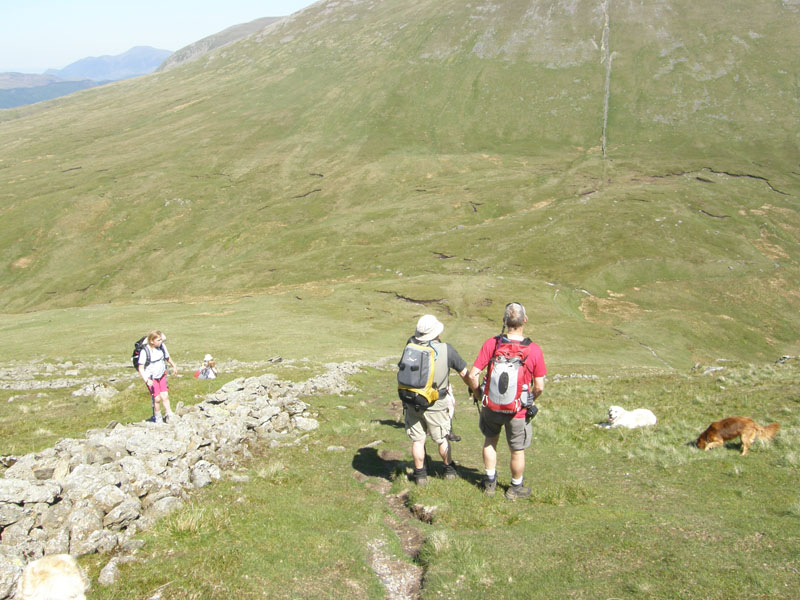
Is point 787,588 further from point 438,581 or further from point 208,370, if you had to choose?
point 208,370

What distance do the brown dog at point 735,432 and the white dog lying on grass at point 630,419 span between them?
358 centimetres

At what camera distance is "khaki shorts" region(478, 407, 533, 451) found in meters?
12.4

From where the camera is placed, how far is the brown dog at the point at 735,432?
15.4 meters

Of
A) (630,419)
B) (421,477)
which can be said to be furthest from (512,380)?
(630,419)

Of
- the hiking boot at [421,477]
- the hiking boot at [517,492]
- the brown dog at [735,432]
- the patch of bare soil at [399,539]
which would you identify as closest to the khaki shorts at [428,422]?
the hiking boot at [421,477]

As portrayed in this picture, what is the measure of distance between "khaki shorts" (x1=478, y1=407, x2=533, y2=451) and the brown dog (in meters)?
7.41

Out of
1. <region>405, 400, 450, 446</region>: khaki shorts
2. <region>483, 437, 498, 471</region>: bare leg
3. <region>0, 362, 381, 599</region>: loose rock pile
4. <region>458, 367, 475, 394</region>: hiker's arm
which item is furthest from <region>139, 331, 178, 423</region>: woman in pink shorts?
<region>483, 437, 498, 471</region>: bare leg

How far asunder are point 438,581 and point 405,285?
3141 inches

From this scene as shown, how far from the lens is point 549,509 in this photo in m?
12.3

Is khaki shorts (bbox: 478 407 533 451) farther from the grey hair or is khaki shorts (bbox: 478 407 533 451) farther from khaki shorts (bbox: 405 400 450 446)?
the grey hair

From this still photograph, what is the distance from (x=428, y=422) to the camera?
45.0 feet

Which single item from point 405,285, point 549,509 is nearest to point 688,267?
Answer: point 405,285

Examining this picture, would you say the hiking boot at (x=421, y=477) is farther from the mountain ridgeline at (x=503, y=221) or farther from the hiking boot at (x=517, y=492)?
the mountain ridgeline at (x=503, y=221)

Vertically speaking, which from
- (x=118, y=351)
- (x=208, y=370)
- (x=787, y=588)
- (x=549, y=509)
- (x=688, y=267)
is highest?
(x=787, y=588)
